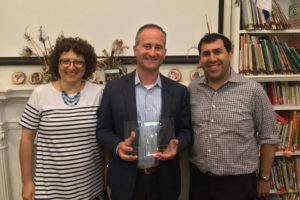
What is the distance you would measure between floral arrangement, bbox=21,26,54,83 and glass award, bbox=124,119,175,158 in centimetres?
103

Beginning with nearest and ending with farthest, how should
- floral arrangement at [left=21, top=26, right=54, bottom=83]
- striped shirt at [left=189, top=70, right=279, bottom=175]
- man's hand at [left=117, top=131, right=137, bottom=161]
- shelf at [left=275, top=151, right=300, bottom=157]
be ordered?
man's hand at [left=117, top=131, right=137, bottom=161] < striped shirt at [left=189, top=70, right=279, bottom=175] < floral arrangement at [left=21, top=26, right=54, bottom=83] < shelf at [left=275, top=151, right=300, bottom=157]

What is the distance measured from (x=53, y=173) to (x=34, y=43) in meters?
1.20

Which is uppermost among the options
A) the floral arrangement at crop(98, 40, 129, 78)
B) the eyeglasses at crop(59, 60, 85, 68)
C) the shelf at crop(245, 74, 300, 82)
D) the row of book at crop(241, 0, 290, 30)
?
the row of book at crop(241, 0, 290, 30)

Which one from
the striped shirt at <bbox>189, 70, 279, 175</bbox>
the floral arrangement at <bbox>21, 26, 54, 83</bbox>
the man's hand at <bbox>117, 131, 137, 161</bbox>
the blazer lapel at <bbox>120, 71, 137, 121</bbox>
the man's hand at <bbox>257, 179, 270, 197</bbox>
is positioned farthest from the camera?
the floral arrangement at <bbox>21, 26, 54, 83</bbox>

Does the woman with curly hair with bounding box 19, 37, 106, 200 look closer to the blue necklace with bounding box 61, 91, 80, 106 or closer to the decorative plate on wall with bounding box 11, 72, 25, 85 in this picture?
the blue necklace with bounding box 61, 91, 80, 106

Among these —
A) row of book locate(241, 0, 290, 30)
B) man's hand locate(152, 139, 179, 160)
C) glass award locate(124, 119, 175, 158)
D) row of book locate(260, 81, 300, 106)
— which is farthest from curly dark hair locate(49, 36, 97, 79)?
row of book locate(260, 81, 300, 106)

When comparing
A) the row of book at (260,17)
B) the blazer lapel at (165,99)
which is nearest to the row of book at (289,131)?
the row of book at (260,17)

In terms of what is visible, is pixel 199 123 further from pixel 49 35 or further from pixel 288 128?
pixel 49 35

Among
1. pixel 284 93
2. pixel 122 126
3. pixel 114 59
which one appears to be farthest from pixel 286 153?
pixel 114 59

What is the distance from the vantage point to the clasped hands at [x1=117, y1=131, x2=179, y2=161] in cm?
111

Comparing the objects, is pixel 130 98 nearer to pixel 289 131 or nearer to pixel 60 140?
pixel 60 140

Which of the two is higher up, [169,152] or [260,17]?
[260,17]

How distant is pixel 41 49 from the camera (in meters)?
1.83

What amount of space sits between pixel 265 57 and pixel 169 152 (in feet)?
4.38
